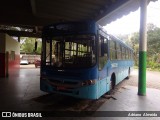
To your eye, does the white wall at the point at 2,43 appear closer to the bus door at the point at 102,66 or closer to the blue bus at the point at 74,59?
the blue bus at the point at 74,59

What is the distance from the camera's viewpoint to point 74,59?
6949mm

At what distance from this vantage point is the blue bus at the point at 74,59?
22.0ft

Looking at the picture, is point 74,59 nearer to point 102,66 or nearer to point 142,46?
point 102,66

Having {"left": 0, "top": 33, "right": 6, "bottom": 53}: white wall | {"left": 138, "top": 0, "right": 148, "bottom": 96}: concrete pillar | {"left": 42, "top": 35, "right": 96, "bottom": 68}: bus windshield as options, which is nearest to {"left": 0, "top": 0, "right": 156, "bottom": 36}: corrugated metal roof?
{"left": 138, "top": 0, "right": 148, "bottom": 96}: concrete pillar

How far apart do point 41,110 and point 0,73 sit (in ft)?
34.6

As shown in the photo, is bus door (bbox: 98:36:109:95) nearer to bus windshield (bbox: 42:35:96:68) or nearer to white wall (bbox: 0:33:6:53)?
bus windshield (bbox: 42:35:96:68)

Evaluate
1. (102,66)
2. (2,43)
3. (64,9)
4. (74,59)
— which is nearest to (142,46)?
(102,66)

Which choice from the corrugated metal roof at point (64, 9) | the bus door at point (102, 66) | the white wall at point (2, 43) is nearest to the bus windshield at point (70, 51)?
the bus door at point (102, 66)

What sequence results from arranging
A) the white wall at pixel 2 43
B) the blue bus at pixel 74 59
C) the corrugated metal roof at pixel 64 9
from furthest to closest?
the white wall at pixel 2 43 < the corrugated metal roof at pixel 64 9 < the blue bus at pixel 74 59

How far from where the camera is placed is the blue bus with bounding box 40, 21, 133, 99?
6711mm

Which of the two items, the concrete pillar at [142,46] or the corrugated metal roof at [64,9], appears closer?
the concrete pillar at [142,46]

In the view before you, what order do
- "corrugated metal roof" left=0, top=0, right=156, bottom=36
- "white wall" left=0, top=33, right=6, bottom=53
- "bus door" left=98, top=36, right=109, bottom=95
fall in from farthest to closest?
"white wall" left=0, top=33, right=6, bottom=53
"corrugated metal roof" left=0, top=0, right=156, bottom=36
"bus door" left=98, top=36, right=109, bottom=95

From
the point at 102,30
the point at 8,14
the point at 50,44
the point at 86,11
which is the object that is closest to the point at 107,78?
the point at 102,30

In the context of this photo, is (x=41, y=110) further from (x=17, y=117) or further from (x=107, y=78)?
(x=107, y=78)
